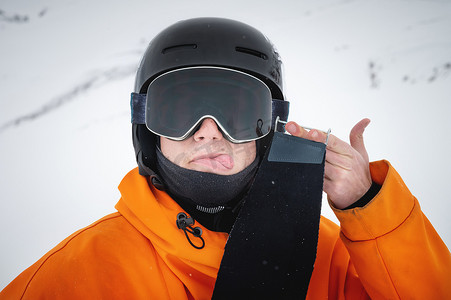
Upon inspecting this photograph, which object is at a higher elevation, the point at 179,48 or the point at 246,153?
the point at 179,48

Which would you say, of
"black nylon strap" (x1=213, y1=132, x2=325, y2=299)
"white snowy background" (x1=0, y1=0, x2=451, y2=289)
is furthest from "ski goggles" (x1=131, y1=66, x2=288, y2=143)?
"white snowy background" (x1=0, y1=0, x2=451, y2=289)

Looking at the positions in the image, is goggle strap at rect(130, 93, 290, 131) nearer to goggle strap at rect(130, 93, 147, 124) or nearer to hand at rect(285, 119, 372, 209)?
goggle strap at rect(130, 93, 147, 124)

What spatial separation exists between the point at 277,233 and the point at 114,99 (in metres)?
4.34

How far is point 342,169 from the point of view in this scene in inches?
47.1

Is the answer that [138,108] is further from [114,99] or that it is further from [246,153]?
[114,99]

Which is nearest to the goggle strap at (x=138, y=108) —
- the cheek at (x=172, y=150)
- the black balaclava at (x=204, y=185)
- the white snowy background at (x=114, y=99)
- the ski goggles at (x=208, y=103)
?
the ski goggles at (x=208, y=103)

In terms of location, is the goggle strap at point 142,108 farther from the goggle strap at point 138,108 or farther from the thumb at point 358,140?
the thumb at point 358,140

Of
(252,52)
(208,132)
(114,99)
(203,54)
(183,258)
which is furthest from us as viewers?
(114,99)

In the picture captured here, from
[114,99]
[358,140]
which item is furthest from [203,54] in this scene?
[114,99]

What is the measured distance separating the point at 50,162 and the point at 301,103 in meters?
4.58

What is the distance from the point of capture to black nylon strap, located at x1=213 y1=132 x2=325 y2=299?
3.81 feet

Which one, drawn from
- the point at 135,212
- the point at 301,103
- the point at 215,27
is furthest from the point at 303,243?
the point at 301,103

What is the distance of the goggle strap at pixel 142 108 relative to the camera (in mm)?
1683

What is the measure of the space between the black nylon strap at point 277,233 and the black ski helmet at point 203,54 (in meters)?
0.65
